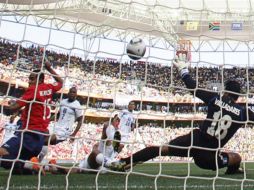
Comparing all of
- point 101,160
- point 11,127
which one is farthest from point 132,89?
point 101,160

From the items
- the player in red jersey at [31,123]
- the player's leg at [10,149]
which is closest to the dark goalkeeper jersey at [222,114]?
the player in red jersey at [31,123]

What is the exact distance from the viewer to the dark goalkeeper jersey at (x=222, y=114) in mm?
5129

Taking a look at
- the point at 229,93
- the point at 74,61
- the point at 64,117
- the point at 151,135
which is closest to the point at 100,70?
the point at 74,61

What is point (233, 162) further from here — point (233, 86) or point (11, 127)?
point (11, 127)

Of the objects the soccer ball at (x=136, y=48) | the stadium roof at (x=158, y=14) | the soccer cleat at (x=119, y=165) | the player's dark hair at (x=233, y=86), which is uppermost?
the stadium roof at (x=158, y=14)

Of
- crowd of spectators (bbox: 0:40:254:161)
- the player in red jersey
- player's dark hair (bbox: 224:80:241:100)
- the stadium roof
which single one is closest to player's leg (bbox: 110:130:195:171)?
player's dark hair (bbox: 224:80:241:100)

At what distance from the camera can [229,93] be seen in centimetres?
521

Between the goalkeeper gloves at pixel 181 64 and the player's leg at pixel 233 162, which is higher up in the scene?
the goalkeeper gloves at pixel 181 64

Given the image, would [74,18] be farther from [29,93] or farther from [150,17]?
[29,93]

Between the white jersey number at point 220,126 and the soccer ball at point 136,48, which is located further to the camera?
the soccer ball at point 136,48

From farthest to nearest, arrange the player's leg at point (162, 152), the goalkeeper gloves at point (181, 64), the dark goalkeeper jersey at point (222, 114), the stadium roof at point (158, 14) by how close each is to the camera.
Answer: the stadium roof at point (158, 14)
the player's leg at point (162, 152)
the dark goalkeeper jersey at point (222, 114)
the goalkeeper gloves at point (181, 64)

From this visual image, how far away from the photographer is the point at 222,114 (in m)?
5.21

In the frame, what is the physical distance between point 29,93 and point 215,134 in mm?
2252

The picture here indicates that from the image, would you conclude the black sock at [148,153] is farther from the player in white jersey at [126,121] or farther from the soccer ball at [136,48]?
the player in white jersey at [126,121]
